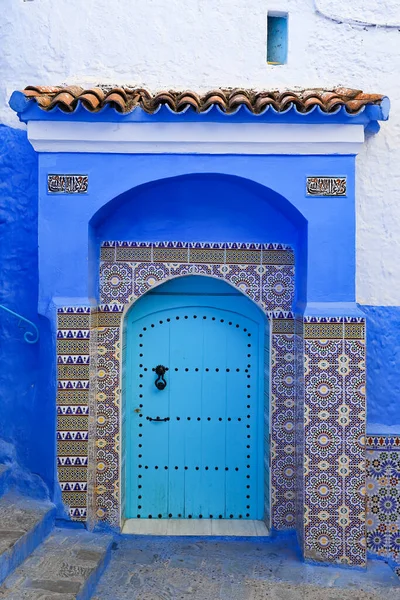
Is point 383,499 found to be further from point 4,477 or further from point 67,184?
point 67,184

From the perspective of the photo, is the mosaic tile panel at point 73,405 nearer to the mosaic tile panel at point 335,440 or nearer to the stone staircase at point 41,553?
the stone staircase at point 41,553

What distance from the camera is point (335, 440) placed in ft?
12.1

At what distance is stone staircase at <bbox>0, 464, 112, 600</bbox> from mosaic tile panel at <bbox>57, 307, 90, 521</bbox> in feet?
0.58

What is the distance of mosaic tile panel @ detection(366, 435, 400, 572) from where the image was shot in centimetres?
392

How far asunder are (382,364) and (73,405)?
2118 mm

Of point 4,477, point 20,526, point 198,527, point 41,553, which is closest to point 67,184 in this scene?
point 4,477

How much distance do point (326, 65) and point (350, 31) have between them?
304mm

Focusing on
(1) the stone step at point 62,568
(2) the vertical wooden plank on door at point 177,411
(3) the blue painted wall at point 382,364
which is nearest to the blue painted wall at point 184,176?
(3) the blue painted wall at point 382,364

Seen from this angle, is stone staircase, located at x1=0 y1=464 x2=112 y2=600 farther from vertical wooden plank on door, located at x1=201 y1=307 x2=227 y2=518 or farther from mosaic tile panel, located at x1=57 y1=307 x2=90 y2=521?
vertical wooden plank on door, located at x1=201 y1=307 x2=227 y2=518

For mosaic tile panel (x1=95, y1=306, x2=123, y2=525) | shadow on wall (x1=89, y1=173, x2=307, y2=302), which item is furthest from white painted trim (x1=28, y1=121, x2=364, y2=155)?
mosaic tile panel (x1=95, y1=306, x2=123, y2=525)

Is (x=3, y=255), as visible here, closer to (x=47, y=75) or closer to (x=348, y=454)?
(x=47, y=75)

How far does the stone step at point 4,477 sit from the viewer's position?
3.86m

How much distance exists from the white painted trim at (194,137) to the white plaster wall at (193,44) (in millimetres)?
622

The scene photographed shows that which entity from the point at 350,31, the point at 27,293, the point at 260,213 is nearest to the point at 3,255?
the point at 27,293
